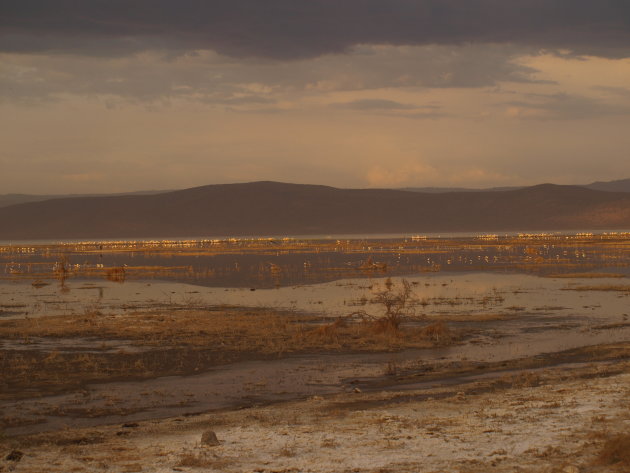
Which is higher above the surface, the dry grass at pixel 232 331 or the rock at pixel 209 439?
the rock at pixel 209 439

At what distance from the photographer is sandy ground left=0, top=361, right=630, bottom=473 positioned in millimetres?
9469

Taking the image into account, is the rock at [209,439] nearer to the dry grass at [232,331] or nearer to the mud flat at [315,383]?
the mud flat at [315,383]

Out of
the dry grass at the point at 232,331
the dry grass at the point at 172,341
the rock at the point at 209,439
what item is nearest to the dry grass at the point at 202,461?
the rock at the point at 209,439

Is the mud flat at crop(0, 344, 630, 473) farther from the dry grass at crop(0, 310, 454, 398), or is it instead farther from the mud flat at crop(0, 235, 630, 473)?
the dry grass at crop(0, 310, 454, 398)

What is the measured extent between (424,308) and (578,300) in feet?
22.1

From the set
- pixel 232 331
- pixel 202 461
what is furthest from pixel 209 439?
pixel 232 331

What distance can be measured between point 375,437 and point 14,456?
13.7 ft

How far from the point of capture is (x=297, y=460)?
9.70 metres

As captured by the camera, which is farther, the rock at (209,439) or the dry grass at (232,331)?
the dry grass at (232,331)

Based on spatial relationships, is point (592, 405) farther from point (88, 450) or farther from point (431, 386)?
point (88, 450)

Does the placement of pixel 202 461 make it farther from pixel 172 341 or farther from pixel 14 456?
pixel 172 341

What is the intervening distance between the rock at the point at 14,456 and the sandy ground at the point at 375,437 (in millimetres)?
15

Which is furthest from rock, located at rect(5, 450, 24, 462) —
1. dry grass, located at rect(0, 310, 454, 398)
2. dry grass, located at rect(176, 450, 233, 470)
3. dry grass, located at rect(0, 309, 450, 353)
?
dry grass, located at rect(0, 309, 450, 353)

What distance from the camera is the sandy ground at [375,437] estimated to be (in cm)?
947
